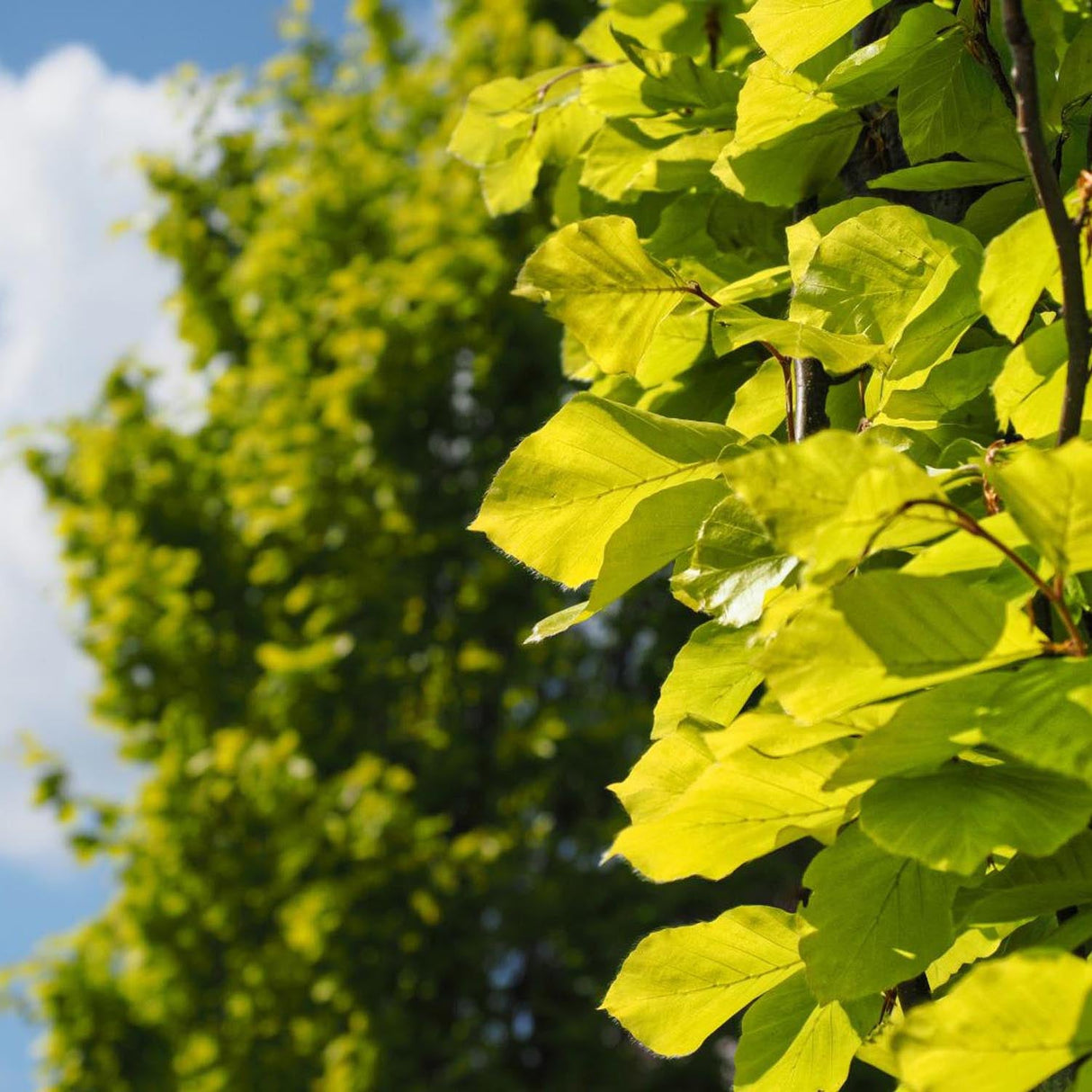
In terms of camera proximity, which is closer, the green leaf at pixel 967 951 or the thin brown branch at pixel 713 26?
the green leaf at pixel 967 951

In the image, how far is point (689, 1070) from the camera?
5.61 meters

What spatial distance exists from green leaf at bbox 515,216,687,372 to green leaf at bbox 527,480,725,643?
16cm

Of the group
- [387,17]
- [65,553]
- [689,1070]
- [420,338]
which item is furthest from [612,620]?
[387,17]

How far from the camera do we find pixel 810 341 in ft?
2.35

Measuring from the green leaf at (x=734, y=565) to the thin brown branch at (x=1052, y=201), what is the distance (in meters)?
0.16

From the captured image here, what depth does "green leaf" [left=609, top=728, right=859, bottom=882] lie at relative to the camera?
619 mm

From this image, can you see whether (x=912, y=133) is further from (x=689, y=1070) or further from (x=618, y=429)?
(x=689, y=1070)

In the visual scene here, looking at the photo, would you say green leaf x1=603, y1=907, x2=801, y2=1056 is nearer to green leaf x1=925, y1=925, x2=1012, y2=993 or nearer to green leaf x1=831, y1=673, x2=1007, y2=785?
green leaf x1=925, y1=925, x2=1012, y2=993

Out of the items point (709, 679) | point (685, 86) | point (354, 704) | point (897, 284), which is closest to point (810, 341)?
point (897, 284)

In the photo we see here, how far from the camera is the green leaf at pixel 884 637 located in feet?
1.70

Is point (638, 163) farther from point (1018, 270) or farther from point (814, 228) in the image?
point (1018, 270)

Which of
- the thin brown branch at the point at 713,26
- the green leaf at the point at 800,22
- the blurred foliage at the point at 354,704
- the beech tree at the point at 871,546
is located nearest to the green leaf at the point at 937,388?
the beech tree at the point at 871,546

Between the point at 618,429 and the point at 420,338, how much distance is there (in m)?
5.63

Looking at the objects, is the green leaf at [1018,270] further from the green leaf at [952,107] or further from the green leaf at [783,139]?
the green leaf at [783,139]
